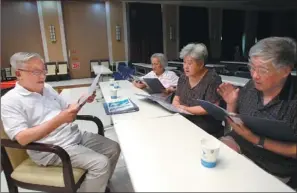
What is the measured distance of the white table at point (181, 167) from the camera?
2.63ft

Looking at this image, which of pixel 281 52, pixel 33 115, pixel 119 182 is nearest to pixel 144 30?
pixel 119 182

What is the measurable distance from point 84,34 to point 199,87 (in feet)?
17.7

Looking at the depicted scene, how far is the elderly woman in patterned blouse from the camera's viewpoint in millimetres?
1729

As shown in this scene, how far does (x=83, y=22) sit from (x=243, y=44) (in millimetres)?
4478

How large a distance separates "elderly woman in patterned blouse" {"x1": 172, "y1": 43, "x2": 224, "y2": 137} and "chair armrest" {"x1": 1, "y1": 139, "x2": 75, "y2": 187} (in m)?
0.93

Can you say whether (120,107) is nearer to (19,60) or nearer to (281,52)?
(19,60)

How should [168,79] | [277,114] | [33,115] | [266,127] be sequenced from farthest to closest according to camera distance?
[168,79]
[33,115]
[277,114]
[266,127]

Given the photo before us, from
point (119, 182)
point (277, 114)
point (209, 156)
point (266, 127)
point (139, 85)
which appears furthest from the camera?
point (139, 85)

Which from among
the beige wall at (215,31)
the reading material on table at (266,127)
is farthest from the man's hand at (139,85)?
the beige wall at (215,31)

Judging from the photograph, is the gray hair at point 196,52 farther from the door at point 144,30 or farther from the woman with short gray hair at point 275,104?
the door at point 144,30

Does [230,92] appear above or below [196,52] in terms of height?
below

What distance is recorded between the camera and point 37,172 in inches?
53.6

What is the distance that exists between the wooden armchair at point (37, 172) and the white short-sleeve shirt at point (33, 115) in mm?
61

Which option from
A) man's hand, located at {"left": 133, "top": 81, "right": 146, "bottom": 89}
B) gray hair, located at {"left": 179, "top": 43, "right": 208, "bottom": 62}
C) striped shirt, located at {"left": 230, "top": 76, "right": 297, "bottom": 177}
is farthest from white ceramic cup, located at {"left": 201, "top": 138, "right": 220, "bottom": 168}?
man's hand, located at {"left": 133, "top": 81, "right": 146, "bottom": 89}
